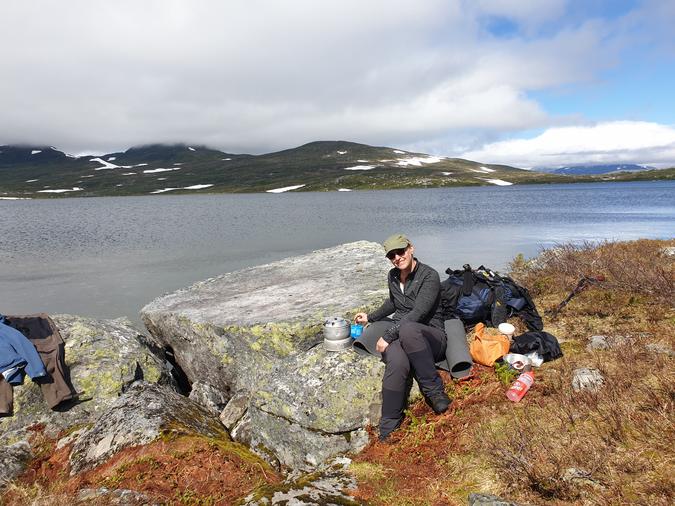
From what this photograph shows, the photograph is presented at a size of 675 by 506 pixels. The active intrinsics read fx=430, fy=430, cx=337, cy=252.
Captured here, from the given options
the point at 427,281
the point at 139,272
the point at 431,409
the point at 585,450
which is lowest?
the point at 139,272

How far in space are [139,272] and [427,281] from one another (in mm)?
23512

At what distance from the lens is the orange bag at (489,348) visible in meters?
7.80

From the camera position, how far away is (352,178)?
19262 centimetres

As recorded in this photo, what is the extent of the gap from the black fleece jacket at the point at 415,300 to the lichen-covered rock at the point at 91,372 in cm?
575

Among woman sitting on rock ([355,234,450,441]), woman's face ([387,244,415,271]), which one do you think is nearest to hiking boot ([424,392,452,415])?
woman sitting on rock ([355,234,450,441])

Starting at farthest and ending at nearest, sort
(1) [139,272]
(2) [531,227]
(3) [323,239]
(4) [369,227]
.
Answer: (4) [369,227] < (2) [531,227] < (3) [323,239] < (1) [139,272]

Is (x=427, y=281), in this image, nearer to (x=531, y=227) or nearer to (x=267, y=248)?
(x=267, y=248)

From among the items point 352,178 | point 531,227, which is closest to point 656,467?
point 531,227

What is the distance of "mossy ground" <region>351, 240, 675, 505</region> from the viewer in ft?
15.0

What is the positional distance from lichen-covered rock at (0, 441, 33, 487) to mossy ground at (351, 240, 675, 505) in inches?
213

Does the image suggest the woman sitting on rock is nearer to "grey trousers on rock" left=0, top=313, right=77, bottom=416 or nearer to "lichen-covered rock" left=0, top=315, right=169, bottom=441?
"lichen-covered rock" left=0, top=315, right=169, bottom=441

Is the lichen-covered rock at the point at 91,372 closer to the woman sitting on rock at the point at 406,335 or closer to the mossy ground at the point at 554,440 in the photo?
the woman sitting on rock at the point at 406,335

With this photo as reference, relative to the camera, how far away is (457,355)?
7.45m

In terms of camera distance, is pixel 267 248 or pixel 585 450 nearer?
pixel 585 450
